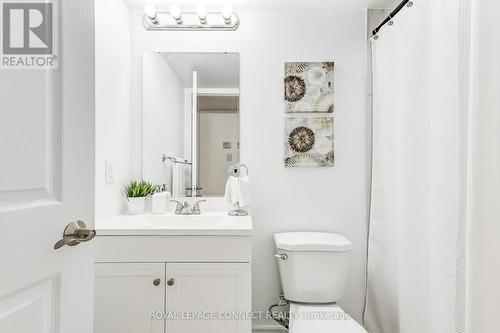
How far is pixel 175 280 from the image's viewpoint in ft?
4.85

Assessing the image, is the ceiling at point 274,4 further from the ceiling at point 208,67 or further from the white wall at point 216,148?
the white wall at point 216,148

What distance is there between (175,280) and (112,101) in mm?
1034

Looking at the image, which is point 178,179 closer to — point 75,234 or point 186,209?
point 186,209

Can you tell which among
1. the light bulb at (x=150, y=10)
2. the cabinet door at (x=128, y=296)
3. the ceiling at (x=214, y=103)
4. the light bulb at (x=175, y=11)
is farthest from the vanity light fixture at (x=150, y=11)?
the cabinet door at (x=128, y=296)

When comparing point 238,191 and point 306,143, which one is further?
point 306,143

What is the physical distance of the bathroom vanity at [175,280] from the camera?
1.47 m

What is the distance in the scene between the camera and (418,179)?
4.74ft

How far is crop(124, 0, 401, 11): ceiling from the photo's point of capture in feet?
6.44

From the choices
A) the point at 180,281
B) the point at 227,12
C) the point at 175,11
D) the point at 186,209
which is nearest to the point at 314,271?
the point at 180,281

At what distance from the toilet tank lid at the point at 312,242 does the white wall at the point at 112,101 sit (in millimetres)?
978

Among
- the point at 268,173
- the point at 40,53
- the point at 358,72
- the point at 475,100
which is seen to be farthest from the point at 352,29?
the point at 40,53

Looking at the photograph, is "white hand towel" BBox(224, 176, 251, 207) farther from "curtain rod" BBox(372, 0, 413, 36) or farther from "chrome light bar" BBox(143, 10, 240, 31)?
"curtain rod" BBox(372, 0, 413, 36)

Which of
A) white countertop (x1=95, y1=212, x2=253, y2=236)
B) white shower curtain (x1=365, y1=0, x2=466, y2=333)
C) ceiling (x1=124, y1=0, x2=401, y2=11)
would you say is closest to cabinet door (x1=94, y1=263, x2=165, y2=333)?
white countertop (x1=95, y1=212, x2=253, y2=236)

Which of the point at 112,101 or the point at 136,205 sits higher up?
the point at 112,101
